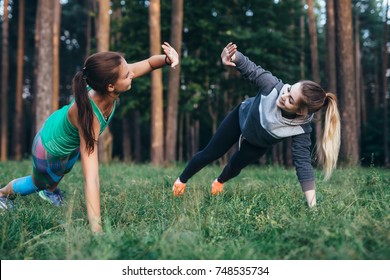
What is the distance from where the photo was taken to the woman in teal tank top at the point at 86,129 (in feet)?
10.7

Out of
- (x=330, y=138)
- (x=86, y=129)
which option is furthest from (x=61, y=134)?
(x=330, y=138)

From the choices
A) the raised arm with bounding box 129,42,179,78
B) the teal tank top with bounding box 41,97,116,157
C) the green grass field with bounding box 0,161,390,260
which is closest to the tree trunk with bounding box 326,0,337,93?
the raised arm with bounding box 129,42,179,78

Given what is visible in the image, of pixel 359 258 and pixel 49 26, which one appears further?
pixel 49 26

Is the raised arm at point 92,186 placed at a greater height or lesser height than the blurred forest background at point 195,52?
lesser

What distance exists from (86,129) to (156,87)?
8.80m

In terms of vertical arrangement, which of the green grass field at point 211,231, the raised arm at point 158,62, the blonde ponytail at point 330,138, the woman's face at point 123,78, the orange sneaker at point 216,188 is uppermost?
the raised arm at point 158,62

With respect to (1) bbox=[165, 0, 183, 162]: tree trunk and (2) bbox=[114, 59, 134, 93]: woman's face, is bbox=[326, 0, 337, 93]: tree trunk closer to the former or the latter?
(1) bbox=[165, 0, 183, 162]: tree trunk

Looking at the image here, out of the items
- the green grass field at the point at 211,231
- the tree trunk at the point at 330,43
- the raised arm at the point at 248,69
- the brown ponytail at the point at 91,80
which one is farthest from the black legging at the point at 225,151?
the tree trunk at the point at 330,43

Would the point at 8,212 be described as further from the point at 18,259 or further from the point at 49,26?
the point at 49,26

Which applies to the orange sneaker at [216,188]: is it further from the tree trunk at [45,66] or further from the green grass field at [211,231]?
the tree trunk at [45,66]

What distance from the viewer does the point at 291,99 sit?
12.2 ft
